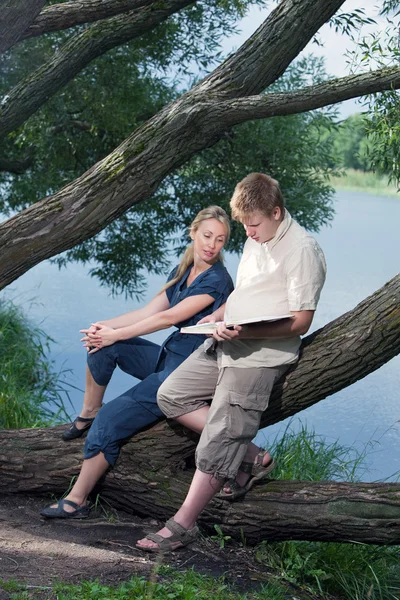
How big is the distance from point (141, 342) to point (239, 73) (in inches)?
60.7

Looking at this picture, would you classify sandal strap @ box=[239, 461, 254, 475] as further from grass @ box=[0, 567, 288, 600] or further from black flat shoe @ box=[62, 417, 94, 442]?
black flat shoe @ box=[62, 417, 94, 442]

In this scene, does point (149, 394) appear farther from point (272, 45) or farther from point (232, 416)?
point (272, 45)

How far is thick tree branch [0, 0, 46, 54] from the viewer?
432 cm

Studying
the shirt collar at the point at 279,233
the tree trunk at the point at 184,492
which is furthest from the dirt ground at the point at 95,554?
the shirt collar at the point at 279,233

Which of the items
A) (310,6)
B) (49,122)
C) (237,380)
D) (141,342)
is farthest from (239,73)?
(49,122)

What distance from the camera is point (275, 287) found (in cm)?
371

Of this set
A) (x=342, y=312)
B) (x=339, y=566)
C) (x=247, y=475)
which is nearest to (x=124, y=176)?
(x=247, y=475)

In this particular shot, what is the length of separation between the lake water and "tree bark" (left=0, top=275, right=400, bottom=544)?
1.67 metres

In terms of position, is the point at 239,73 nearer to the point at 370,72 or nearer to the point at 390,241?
the point at 370,72

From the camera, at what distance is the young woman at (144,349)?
4137mm

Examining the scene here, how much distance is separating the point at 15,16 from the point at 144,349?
5.52ft

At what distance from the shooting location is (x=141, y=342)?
441 cm

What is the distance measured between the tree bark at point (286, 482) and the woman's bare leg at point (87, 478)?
0.32ft

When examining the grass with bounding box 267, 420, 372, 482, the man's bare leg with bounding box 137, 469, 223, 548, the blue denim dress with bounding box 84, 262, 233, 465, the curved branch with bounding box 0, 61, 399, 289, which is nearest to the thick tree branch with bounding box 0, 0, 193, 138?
the curved branch with bounding box 0, 61, 399, 289
